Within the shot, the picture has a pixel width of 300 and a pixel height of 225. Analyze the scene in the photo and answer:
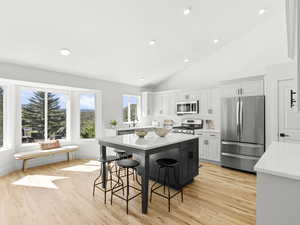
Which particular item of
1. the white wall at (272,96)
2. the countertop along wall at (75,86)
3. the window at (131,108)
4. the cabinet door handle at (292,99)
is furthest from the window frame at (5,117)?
the cabinet door handle at (292,99)

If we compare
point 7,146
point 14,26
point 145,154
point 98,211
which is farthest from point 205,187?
point 7,146

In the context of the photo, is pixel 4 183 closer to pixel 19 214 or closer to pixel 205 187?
pixel 19 214

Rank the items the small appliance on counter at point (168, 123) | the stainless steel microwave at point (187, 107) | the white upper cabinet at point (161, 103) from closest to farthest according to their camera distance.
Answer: the stainless steel microwave at point (187, 107) → the white upper cabinet at point (161, 103) → the small appliance on counter at point (168, 123)

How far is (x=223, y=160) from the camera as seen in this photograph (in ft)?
13.5

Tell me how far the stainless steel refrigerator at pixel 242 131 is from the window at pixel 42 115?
477 centimetres

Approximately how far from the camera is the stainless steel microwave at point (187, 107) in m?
5.04

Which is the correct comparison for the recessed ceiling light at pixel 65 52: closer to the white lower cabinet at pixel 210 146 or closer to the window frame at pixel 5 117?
the window frame at pixel 5 117

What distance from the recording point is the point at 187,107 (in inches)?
206

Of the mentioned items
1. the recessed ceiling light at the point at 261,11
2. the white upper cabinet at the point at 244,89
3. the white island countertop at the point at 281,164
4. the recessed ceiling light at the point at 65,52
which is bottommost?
the white island countertop at the point at 281,164

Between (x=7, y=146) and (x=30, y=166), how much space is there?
2.41ft

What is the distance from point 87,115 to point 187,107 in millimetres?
3314

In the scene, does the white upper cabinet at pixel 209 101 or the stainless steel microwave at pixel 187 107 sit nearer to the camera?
the white upper cabinet at pixel 209 101

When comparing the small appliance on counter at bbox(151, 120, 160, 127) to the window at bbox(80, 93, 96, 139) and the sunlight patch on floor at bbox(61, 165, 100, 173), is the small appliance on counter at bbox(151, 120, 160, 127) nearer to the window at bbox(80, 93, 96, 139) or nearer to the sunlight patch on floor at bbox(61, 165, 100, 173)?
the window at bbox(80, 93, 96, 139)

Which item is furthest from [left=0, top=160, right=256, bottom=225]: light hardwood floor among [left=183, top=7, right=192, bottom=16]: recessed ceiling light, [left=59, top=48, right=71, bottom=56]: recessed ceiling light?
[left=183, top=7, right=192, bottom=16]: recessed ceiling light
